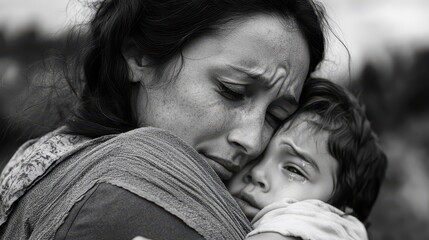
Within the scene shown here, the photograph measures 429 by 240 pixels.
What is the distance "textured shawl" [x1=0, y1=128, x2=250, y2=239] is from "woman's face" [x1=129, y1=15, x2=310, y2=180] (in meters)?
0.34

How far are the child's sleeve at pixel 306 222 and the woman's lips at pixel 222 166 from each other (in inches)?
7.4

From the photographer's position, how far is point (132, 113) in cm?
257

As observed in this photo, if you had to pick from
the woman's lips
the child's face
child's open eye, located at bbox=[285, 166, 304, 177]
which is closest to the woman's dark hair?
the woman's lips

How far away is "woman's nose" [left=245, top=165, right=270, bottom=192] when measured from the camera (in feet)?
8.58

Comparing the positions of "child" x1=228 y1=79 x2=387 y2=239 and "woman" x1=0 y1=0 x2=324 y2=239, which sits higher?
"woman" x1=0 y1=0 x2=324 y2=239

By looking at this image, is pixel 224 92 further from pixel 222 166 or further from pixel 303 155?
pixel 303 155

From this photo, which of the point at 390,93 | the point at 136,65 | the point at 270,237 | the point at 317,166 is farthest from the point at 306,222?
the point at 390,93

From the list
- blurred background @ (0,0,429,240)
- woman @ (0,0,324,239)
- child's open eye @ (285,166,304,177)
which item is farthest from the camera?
blurred background @ (0,0,429,240)

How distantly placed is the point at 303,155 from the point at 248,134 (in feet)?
1.03

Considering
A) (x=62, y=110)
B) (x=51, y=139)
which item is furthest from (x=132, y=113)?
(x=62, y=110)

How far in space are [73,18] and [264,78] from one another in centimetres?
92

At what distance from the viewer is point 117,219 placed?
1.80 meters

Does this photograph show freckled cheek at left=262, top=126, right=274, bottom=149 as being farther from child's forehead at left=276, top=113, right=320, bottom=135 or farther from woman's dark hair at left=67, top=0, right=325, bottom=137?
woman's dark hair at left=67, top=0, right=325, bottom=137

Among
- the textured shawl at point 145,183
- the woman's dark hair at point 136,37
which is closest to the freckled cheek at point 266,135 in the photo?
the woman's dark hair at point 136,37
